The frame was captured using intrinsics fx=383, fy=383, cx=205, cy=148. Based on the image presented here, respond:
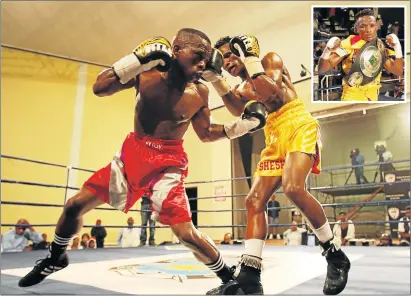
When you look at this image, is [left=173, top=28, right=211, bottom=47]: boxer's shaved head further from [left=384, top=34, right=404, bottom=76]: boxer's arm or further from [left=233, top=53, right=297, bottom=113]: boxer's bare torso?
[left=384, top=34, right=404, bottom=76]: boxer's arm

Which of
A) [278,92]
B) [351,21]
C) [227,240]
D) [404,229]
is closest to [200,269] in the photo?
[227,240]

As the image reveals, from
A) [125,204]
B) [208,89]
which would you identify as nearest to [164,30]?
[208,89]

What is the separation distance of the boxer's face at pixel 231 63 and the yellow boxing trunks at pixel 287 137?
172 millimetres

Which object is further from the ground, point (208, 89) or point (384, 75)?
point (384, 75)

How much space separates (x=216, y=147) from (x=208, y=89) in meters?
0.23

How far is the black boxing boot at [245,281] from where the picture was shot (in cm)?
108

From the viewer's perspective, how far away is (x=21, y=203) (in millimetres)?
2012

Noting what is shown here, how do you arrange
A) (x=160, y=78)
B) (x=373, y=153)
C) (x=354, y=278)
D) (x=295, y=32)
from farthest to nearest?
(x=373, y=153) < (x=295, y=32) < (x=354, y=278) < (x=160, y=78)

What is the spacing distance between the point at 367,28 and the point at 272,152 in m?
0.55

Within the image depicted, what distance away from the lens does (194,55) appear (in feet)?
3.39

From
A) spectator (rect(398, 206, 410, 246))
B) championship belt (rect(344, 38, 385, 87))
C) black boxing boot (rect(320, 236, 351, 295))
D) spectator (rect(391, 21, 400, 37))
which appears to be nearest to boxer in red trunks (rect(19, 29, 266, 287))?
black boxing boot (rect(320, 236, 351, 295))

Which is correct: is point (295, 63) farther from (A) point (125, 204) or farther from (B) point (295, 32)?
(A) point (125, 204)

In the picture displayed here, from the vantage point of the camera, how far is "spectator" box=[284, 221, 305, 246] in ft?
5.64

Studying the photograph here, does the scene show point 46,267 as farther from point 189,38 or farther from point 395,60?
point 395,60
